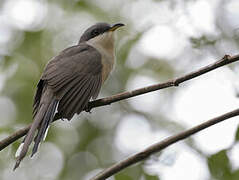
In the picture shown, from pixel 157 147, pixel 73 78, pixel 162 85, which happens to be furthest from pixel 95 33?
pixel 157 147

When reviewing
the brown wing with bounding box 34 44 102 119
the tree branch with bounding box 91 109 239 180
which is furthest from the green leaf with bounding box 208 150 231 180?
the brown wing with bounding box 34 44 102 119

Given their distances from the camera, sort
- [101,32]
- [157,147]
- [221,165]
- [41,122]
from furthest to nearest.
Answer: [101,32] → [41,122] → [221,165] → [157,147]

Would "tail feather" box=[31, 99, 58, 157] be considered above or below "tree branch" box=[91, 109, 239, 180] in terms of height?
below

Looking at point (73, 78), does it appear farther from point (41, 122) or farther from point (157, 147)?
point (157, 147)

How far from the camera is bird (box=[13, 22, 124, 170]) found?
12.7 ft

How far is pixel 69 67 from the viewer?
186 inches

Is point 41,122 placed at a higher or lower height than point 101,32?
lower

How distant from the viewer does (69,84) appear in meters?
4.41

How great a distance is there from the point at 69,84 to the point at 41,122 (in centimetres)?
67

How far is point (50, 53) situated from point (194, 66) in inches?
93.2

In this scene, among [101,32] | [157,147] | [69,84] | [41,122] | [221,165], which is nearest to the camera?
[157,147]

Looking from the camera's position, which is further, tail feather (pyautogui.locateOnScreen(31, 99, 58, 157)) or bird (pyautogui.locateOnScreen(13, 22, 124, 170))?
bird (pyautogui.locateOnScreen(13, 22, 124, 170))

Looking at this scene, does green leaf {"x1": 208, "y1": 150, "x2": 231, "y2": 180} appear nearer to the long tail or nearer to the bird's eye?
the long tail

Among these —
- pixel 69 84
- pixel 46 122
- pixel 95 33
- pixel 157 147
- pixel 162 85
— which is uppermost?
pixel 162 85
